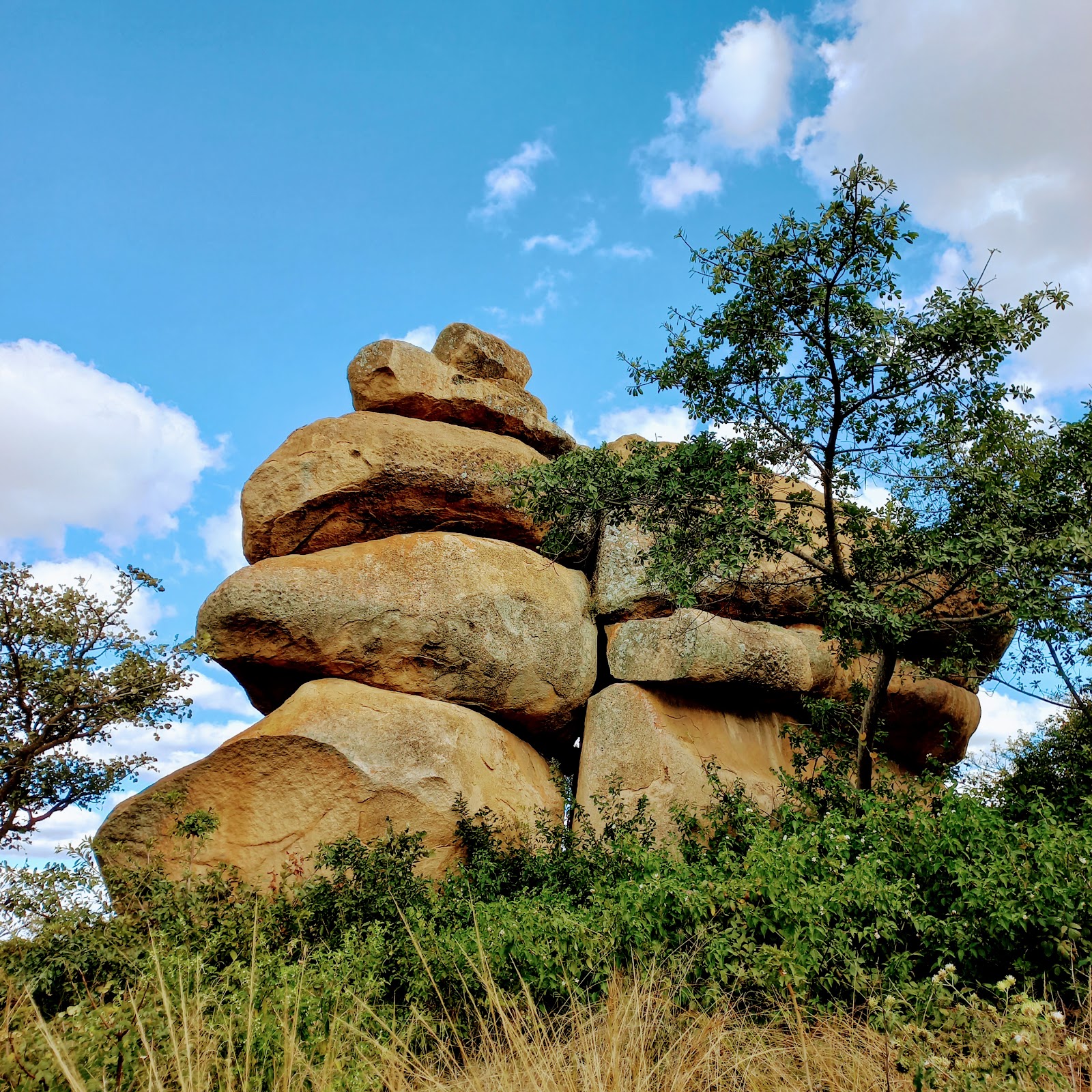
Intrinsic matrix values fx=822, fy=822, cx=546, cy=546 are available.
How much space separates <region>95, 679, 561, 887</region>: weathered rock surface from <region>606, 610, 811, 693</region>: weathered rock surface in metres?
3.25

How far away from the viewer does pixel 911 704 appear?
48.4ft

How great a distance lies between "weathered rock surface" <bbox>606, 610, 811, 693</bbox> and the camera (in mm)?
12523

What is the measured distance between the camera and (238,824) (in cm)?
1058

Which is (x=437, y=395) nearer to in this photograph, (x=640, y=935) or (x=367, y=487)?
(x=367, y=487)

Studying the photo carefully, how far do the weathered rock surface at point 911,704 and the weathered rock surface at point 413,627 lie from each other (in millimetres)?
4160

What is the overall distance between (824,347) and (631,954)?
22.6 ft

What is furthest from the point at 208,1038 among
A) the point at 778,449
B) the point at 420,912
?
the point at 778,449

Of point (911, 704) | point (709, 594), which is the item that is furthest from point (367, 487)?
point (911, 704)

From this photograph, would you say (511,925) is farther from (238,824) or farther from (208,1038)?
(238,824)

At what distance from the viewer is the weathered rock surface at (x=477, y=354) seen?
52.3 ft

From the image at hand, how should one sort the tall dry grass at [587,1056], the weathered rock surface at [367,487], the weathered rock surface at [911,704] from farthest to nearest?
the weathered rock surface at [911,704] → the weathered rock surface at [367,487] → the tall dry grass at [587,1056]

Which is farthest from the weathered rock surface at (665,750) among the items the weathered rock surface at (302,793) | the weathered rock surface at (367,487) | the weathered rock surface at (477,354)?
the weathered rock surface at (477,354)

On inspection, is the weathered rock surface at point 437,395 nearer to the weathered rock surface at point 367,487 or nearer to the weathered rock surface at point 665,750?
the weathered rock surface at point 367,487

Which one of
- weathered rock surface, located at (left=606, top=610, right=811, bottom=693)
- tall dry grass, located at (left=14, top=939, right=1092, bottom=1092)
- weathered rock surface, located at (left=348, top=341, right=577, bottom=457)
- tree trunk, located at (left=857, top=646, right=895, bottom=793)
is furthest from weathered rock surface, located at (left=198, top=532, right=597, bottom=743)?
tall dry grass, located at (left=14, top=939, right=1092, bottom=1092)
